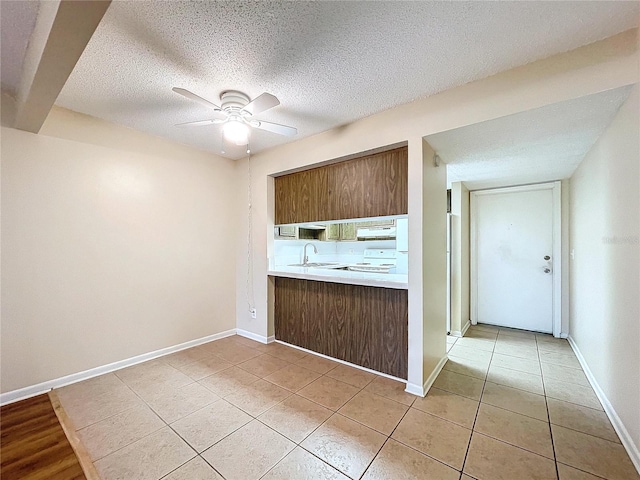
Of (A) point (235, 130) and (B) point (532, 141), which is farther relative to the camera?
(B) point (532, 141)

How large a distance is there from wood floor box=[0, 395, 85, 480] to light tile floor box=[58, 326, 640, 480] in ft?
0.35

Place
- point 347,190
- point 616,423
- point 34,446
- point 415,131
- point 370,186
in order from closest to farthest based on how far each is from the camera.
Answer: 1. point 34,446
2. point 616,423
3. point 415,131
4. point 370,186
5. point 347,190

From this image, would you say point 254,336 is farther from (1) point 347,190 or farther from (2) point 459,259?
(2) point 459,259

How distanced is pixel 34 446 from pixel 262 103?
2.52m

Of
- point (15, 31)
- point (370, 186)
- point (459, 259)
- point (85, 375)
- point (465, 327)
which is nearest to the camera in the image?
point (15, 31)

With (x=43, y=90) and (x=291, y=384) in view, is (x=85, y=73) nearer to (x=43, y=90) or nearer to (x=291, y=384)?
(x=43, y=90)

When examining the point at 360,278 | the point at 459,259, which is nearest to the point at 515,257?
the point at 459,259

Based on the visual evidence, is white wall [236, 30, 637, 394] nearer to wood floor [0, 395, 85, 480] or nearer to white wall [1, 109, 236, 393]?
white wall [1, 109, 236, 393]

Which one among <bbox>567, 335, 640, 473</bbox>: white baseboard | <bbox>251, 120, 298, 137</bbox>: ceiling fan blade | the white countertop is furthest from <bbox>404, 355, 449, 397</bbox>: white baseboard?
<bbox>251, 120, 298, 137</bbox>: ceiling fan blade

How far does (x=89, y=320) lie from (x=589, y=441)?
12.7 feet

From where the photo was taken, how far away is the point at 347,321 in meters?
2.78

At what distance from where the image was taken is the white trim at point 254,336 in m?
3.39

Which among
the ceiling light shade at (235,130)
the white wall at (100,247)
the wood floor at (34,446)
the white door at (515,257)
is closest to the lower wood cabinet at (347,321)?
the white wall at (100,247)

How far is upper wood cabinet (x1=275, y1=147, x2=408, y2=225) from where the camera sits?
243 cm
